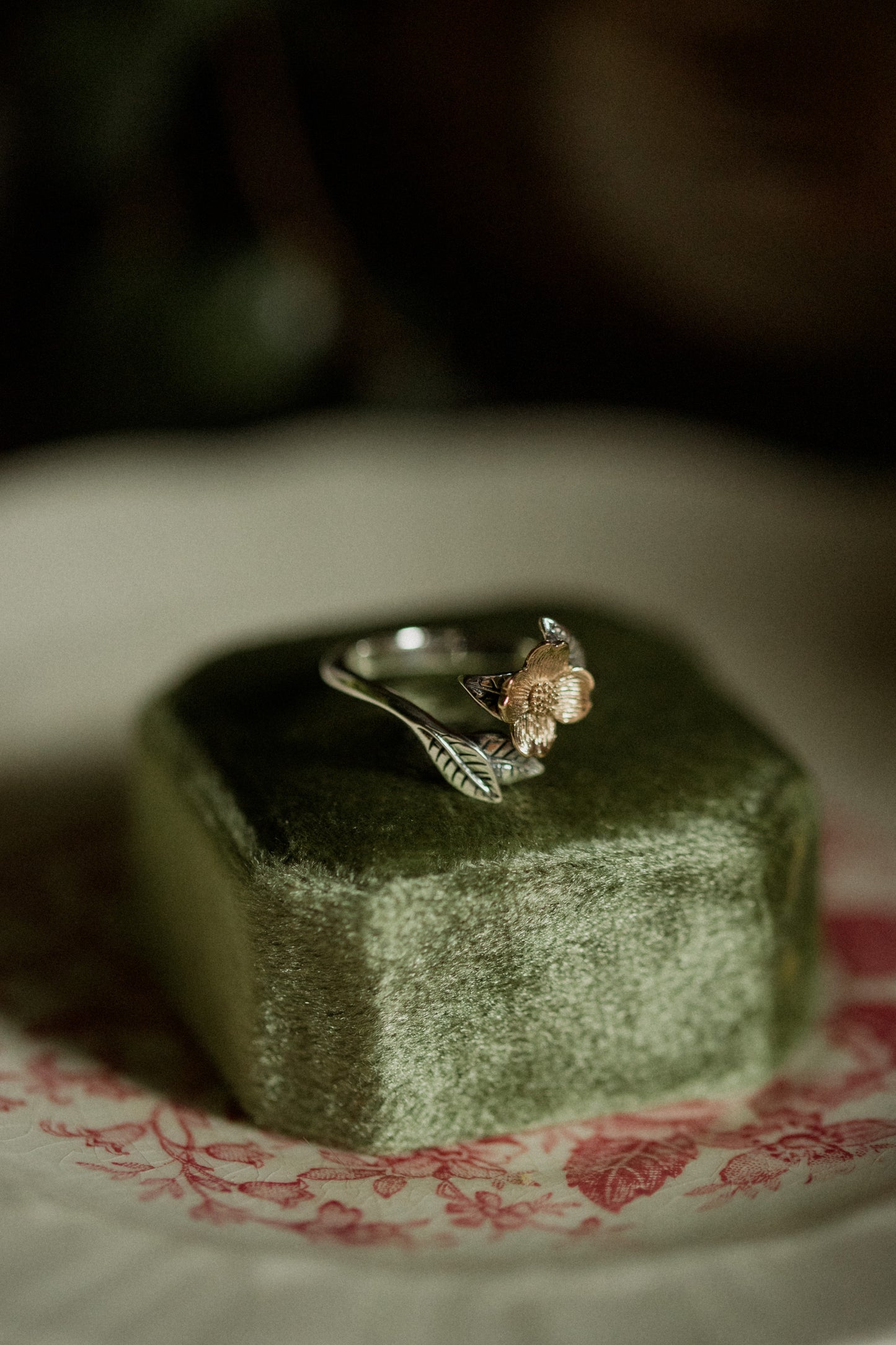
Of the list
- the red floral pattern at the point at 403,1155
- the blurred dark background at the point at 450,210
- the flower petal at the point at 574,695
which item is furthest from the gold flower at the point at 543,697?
the blurred dark background at the point at 450,210

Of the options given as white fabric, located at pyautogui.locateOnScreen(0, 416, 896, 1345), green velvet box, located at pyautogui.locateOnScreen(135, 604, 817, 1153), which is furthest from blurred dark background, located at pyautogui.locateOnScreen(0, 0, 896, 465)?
green velvet box, located at pyautogui.locateOnScreen(135, 604, 817, 1153)

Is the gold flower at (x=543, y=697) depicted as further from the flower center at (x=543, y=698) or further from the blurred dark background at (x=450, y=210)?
the blurred dark background at (x=450, y=210)

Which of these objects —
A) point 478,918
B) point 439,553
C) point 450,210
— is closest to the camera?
point 478,918

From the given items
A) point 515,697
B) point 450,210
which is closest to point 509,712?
point 515,697

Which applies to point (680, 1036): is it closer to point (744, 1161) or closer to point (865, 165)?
point (744, 1161)

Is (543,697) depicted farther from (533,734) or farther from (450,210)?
(450,210)

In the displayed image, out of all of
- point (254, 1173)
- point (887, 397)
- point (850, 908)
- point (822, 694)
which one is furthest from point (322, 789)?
point (887, 397)
